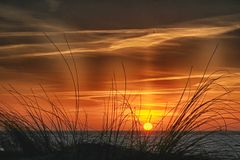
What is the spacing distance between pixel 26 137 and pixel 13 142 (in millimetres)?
351

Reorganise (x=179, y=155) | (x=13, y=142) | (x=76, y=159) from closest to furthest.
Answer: (x=76, y=159) < (x=179, y=155) < (x=13, y=142)

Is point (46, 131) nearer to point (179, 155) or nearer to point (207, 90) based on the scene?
point (179, 155)

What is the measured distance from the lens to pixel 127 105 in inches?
187

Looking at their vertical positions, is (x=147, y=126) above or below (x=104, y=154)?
above

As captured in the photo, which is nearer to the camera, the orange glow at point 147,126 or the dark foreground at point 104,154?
the dark foreground at point 104,154

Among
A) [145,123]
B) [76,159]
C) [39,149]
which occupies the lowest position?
[76,159]

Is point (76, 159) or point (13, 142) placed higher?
point (13, 142)

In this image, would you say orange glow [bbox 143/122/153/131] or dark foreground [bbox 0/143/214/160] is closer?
dark foreground [bbox 0/143/214/160]

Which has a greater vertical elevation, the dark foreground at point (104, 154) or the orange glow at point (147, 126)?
the orange glow at point (147, 126)

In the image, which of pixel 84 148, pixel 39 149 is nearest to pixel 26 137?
pixel 39 149

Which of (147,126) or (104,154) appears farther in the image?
(147,126)

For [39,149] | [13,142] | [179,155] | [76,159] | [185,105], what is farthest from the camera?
[13,142]

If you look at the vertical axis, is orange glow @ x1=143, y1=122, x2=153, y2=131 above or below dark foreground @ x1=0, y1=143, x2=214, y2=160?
above

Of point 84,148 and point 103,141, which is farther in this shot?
point 103,141
